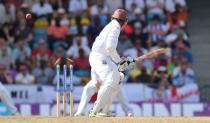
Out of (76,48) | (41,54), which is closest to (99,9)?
(76,48)

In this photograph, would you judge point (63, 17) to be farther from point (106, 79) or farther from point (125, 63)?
point (106, 79)

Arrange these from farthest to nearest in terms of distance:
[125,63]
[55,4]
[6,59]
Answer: [55,4]
[6,59]
[125,63]

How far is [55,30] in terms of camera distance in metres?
23.3

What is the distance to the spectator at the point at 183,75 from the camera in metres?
22.0

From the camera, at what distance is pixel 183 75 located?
22250 millimetres

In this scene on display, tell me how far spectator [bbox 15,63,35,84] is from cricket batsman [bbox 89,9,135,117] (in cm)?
689

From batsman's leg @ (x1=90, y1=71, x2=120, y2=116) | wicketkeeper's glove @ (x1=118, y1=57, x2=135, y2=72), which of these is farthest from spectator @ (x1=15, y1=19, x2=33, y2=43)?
batsman's leg @ (x1=90, y1=71, x2=120, y2=116)

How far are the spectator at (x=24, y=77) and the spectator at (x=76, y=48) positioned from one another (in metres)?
1.37

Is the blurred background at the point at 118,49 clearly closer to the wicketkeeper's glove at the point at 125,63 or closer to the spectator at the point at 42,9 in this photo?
the spectator at the point at 42,9

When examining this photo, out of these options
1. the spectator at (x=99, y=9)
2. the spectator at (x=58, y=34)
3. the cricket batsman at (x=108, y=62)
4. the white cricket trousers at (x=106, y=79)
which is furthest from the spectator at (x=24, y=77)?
the white cricket trousers at (x=106, y=79)

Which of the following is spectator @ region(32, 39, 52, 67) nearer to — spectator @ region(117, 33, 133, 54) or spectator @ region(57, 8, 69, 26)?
spectator @ region(57, 8, 69, 26)

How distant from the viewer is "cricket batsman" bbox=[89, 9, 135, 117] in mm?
14328

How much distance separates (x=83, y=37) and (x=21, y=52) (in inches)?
71.0

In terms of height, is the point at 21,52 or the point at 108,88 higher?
the point at 21,52
